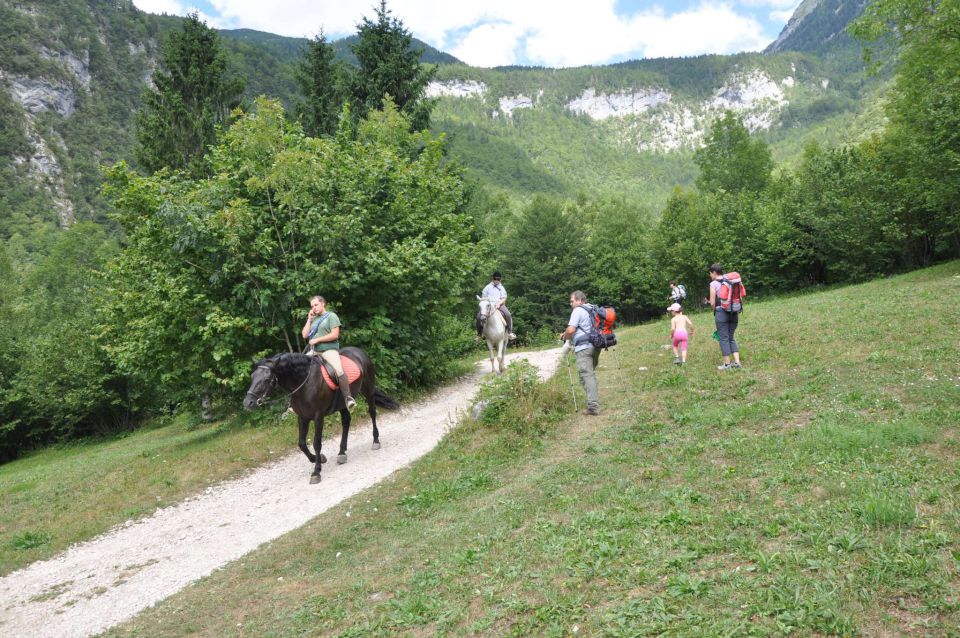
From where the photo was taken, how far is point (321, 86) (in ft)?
114

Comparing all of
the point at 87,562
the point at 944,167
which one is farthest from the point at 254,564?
the point at 944,167

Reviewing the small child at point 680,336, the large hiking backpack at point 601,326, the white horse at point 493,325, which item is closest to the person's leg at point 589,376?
the large hiking backpack at point 601,326

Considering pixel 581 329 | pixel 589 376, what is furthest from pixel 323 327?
pixel 589 376

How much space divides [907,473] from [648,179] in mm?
206138

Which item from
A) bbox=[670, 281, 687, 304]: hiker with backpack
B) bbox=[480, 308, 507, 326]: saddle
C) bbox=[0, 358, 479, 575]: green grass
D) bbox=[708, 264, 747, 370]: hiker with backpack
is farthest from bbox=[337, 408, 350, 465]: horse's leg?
bbox=[670, 281, 687, 304]: hiker with backpack

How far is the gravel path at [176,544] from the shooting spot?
7.10 m

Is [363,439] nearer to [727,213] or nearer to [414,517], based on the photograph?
[414,517]

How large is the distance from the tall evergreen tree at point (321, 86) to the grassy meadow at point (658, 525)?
2507 cm

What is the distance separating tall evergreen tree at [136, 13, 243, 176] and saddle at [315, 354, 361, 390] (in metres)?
21.3

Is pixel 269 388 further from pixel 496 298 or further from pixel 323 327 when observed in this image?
pixel 496 298

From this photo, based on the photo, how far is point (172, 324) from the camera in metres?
15.1

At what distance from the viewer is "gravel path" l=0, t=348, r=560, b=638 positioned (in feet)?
23.3

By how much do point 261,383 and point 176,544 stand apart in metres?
2.94

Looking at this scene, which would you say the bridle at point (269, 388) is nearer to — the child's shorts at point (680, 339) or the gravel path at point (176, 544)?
the gravel path at point (176, 544)
